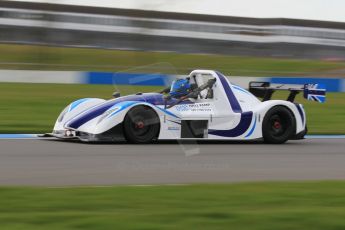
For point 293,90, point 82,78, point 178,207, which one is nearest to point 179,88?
point 293,90

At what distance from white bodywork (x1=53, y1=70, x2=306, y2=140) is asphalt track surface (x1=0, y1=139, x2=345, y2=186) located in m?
0.21

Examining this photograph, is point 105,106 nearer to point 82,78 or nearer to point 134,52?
point 82,78

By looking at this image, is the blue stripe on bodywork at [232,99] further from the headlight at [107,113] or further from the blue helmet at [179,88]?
the headlight at [107,113]

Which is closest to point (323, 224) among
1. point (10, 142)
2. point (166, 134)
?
point (166, 134)

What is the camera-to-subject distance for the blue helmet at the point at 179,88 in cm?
1088

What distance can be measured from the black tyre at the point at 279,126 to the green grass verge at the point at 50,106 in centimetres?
206

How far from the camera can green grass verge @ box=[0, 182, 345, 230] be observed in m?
4.86

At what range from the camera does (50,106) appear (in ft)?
54.8

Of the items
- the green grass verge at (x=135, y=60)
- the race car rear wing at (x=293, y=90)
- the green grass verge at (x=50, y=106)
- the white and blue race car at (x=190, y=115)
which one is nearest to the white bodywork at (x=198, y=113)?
the white and blue race car at (x=190, y=115)

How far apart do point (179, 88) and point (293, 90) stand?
209 cm

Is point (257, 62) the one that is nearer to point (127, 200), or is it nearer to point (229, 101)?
point (229, 101)

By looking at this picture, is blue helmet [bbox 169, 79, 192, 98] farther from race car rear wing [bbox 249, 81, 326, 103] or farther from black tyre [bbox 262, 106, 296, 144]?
race car rear wing [bbox 249, 81, 326, 103]

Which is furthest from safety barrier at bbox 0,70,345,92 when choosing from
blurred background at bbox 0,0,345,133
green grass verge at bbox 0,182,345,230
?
green grass verge at bbox 0,182,345,230

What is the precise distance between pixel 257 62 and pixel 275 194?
114ft
